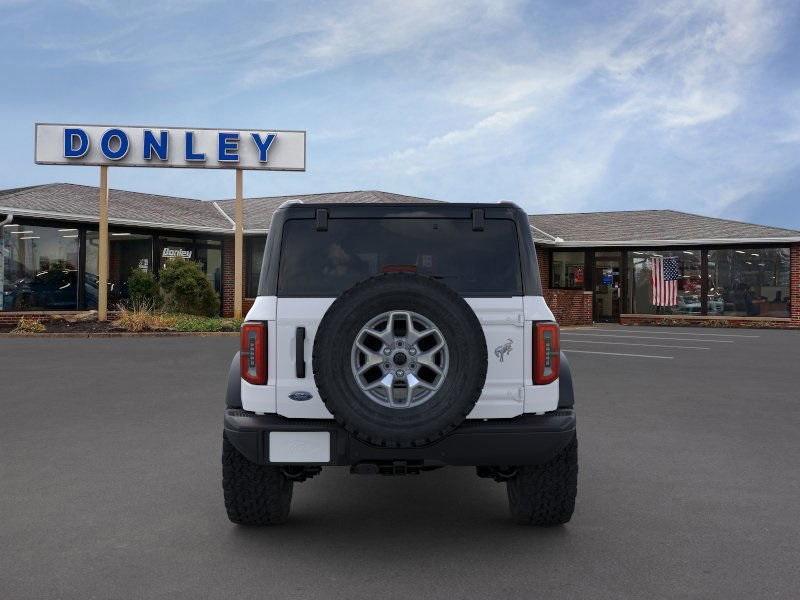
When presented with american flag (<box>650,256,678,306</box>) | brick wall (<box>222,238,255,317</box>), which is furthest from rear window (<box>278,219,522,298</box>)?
american flag (<box>650,256,678,306</box>)

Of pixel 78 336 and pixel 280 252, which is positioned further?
pixel 78 336

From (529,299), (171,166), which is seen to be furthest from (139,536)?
(171,166)

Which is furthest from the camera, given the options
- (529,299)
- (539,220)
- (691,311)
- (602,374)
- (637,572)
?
(539,220)

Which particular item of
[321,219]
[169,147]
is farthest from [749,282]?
[321,219]

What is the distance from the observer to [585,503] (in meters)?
5.10

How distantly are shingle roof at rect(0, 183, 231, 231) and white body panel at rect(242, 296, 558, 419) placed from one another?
22062mm

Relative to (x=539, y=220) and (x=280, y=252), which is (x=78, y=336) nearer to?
(x=280, y=252)

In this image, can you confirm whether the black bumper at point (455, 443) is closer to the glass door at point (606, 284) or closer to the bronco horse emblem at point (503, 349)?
the bronco horse emblem at point (503, 349)

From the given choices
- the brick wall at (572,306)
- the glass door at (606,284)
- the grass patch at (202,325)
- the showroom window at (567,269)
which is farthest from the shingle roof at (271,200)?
the brick wall at (572,306)

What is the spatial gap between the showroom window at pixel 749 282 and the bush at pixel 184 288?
19067mm

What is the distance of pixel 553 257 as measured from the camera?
32.1 meters

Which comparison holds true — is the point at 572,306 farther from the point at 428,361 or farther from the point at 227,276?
the point at 428,361

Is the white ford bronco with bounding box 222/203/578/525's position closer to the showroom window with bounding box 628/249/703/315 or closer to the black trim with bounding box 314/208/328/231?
the black trim with bounding box 314/208/328/231

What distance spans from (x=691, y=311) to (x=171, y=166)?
20.1 meters
